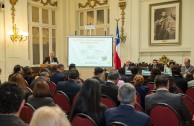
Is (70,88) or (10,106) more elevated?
(10,106)

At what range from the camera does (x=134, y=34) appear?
10930 mm

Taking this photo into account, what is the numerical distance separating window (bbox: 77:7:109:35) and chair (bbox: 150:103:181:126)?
924 cm

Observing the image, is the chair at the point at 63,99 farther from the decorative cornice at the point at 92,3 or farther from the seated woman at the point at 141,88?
the decorative cornice at the point at 92,3

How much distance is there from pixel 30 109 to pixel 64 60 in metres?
10.1

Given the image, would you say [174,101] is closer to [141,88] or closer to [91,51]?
[141,88]

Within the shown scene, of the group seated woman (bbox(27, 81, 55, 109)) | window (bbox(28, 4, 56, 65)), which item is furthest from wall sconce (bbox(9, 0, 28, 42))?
seated woman (bbox(27, 81, 55, 109))

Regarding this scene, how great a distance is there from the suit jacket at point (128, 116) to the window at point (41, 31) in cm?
911

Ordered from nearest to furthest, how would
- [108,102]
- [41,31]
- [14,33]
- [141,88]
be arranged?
[108,102] → [141,88] → [14,33] → [41,31]

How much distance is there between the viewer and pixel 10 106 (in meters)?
1.83

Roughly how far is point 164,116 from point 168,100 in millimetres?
367

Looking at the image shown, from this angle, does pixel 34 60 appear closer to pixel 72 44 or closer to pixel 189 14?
pixel 72 44

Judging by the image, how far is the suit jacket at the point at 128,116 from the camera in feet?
8.16

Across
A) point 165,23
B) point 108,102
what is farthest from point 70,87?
point 165,23

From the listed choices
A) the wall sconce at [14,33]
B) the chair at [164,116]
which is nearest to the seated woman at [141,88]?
the chair at [164,116]
